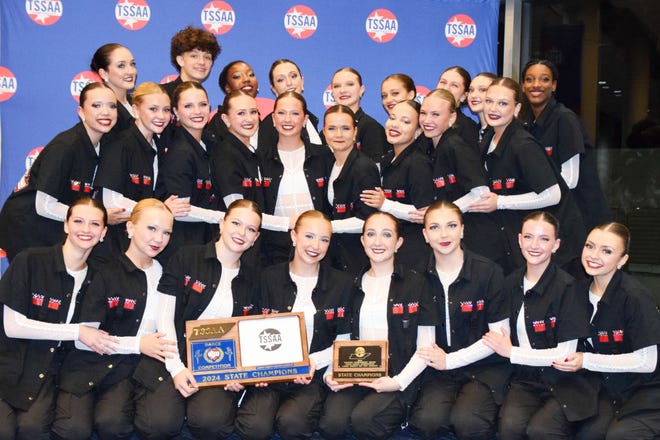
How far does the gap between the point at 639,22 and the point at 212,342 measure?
20.2ft

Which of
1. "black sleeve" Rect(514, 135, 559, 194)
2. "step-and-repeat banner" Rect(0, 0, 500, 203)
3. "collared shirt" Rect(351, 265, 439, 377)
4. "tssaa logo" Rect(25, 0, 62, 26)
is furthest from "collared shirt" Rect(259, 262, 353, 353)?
"tssaa logo" Rect(25, 0, 62, 26)

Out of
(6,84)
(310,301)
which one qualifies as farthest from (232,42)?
(310,301)

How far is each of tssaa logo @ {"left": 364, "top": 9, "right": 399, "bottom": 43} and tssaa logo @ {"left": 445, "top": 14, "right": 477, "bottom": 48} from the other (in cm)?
55

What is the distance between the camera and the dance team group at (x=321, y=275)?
4.50 m

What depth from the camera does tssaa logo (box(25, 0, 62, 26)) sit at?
6859mm

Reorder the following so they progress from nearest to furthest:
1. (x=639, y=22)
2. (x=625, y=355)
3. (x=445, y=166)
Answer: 1. (x=625, y=355)
2. (x=445, y=166)
3. (x=639, y=22)

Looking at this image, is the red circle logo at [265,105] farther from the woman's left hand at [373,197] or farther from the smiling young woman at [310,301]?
the smiling young woman at [310,301]

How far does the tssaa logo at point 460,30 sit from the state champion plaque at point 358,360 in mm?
4159

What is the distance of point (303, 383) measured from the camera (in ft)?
15.4

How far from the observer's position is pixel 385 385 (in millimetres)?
4605

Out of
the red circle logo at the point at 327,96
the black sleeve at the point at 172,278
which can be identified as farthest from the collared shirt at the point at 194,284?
the red circle logo at the point at 327,96

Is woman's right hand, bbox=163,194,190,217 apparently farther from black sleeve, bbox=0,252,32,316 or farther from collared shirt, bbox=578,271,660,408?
collared shirt, bbox=578,271,660,408

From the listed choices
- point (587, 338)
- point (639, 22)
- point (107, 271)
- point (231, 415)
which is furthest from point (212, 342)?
point (639, 22)

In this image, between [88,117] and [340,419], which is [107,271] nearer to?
[88,117]
